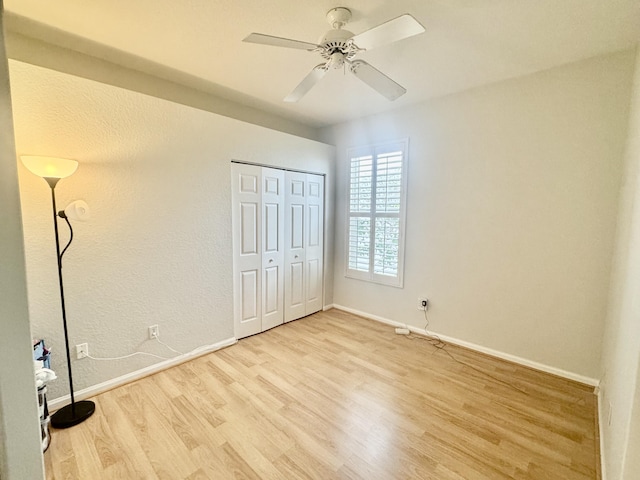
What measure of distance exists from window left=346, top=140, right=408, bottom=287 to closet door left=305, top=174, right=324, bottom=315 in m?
0.42

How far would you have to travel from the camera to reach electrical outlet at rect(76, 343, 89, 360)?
208cm

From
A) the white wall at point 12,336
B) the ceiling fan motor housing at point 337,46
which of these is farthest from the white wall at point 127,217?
the ceiling fan motor housing at point 337,46

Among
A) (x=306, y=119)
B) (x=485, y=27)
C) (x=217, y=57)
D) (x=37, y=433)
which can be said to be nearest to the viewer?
(x=37, y=433)

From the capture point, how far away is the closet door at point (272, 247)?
129 inches

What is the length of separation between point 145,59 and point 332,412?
331 cm

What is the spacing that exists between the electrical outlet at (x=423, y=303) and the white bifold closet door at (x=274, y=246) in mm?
1431

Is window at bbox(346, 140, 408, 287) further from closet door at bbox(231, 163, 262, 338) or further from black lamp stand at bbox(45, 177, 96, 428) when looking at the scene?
black lamp stand at bbox(45, 177, 96, 428)

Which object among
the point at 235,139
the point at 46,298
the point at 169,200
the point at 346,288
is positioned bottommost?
the point at 346,288

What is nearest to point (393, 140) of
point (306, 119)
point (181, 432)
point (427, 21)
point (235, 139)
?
point (306, 119)

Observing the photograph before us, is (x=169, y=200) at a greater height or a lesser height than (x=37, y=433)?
greater

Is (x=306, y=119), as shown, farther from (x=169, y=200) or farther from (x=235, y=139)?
(x=169, y=200)

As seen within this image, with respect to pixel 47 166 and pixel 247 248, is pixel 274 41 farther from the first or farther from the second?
pixel 247 248

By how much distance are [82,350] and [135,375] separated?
48 cm

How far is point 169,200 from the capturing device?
2486 mm
